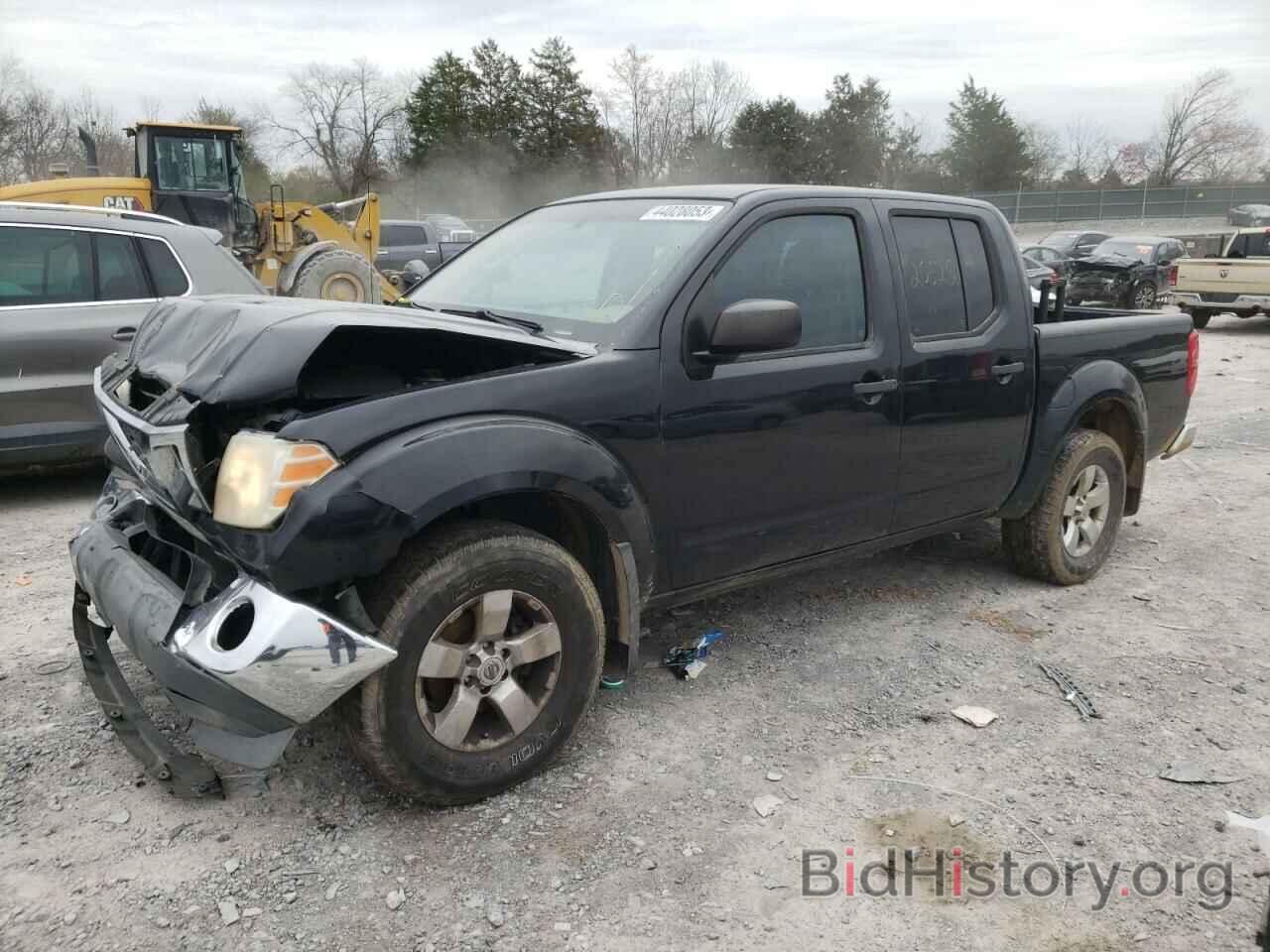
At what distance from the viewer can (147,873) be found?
262 cm

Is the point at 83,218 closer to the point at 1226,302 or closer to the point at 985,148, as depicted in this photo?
the point at 1226,302

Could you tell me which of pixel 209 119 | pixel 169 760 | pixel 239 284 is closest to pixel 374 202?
pixel 239 284

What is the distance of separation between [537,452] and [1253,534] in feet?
16.5

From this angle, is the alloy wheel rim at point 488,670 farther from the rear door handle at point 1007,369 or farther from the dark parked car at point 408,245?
the dark parked car at point 408,245

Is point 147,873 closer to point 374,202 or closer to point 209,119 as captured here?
point 374,202

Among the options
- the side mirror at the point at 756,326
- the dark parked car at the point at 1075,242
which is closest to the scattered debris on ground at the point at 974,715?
the side mirror at the point at 756,326

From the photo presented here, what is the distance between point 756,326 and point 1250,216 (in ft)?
136

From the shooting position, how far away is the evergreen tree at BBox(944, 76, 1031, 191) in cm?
5716

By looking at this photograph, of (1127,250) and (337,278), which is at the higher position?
(1127,250)

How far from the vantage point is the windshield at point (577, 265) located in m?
3.41

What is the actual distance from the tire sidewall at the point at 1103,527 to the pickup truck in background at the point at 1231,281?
13.8 meters

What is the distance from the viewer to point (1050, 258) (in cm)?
2147

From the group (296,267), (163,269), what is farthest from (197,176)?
(163,269)

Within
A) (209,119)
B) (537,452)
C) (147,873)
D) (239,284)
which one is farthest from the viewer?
(209,119)
